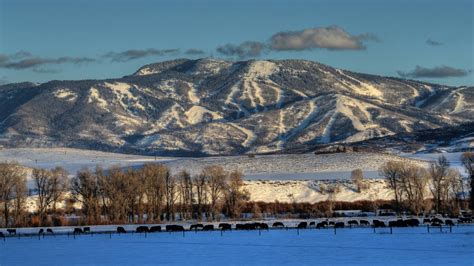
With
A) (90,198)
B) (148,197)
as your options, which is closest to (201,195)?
(148,197)

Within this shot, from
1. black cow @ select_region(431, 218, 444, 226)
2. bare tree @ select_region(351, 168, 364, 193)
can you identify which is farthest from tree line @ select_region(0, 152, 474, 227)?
black cow @ select_region(431, 218, 444, 226)

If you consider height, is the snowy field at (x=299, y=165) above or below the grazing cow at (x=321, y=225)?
above

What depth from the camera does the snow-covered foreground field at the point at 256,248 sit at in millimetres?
57812

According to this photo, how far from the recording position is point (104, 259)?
6072 cm

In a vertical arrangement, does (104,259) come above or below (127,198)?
below

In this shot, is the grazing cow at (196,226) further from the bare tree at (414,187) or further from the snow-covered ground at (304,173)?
the snow-covered ground at (304,173)

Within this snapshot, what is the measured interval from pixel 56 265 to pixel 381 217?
53763 millimetres

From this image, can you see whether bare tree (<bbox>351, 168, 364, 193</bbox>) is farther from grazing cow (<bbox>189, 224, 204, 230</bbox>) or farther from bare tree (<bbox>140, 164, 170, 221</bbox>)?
grazing cow (<bbox>189, 224, 204, 230</bbox>)

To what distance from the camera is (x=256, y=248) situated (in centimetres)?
6712

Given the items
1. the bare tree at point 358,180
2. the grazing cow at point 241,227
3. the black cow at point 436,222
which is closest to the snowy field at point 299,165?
the bare tree at point 358,180

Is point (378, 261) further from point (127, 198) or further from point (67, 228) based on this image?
point (127, 198)

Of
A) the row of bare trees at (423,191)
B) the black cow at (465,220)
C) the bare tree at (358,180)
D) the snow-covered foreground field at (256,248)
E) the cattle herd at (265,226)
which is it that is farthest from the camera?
the bare tree at (358,180)

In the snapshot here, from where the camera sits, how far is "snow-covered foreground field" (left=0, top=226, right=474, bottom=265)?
57812mm

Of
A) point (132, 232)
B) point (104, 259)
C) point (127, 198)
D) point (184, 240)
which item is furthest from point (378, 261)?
point (127, 198)
